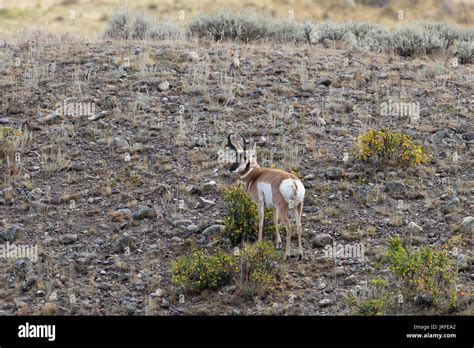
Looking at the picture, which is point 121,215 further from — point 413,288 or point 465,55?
point 465,55

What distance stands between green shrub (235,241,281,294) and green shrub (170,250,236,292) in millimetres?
141

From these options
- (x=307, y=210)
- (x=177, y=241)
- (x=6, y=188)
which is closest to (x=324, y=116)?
(x=307, y=210)

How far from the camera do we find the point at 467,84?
52.4ft

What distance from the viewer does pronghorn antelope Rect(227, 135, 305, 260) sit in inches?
398

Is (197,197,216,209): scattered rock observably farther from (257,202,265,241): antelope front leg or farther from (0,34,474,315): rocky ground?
(257,202,265,241): antelope front leg

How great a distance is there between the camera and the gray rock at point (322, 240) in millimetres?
10875

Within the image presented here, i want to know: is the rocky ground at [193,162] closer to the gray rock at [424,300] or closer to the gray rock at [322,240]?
the gray rock at [322,240]

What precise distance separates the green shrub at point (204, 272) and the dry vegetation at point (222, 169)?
0.8 inches

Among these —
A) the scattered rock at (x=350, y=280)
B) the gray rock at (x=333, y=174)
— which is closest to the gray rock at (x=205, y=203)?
the gray rock at (x=333, y=174)

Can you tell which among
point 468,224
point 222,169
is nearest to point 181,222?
point 222,169

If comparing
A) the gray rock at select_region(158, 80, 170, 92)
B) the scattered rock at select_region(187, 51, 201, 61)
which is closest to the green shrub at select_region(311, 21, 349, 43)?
the scattered rock at select_region(187, 51, 201, 61)

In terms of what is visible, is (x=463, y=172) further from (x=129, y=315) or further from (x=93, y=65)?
(x=93, y=65)

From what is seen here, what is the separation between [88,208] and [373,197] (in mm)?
4116

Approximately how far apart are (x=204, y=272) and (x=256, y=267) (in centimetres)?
63
